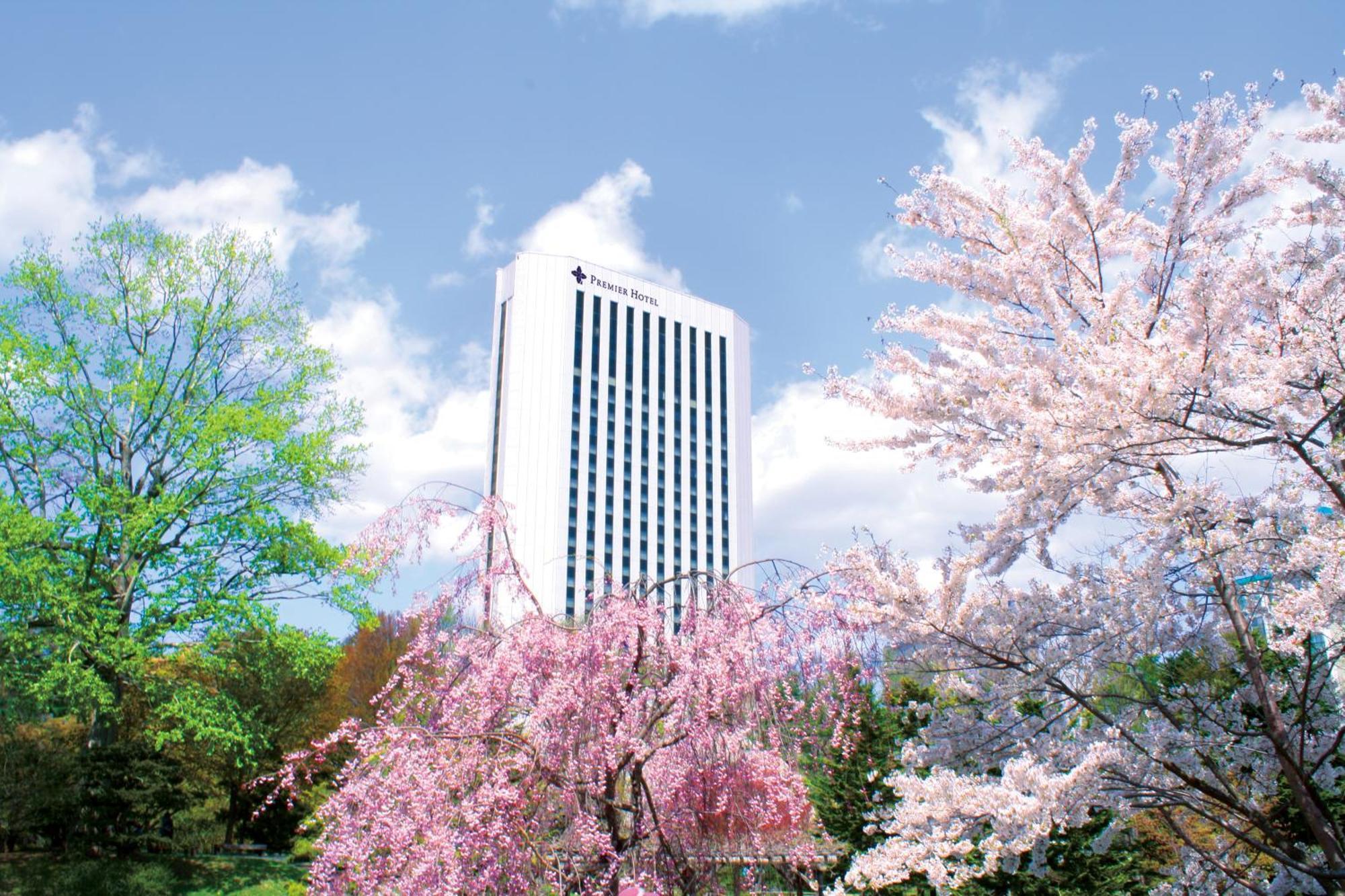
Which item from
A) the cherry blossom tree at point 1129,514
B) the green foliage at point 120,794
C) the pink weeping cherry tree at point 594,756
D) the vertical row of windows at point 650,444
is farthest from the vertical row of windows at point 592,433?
the cherry blossom tree at point 1129,514

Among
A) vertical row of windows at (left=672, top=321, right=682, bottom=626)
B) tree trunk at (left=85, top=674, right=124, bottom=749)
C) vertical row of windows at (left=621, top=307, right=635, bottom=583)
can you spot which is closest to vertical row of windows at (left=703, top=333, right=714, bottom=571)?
vertical row of windows at (left=672, top=321, right=682, bottom=626)

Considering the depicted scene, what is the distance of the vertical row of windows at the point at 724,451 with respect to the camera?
62.7 metres

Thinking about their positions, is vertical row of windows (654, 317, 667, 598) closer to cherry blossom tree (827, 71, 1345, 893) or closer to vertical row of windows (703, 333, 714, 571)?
vertical row of windows (703, 333, 714, 571)

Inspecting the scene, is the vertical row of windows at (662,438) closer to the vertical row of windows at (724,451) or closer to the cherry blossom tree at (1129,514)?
the vertical row of windows at (724,451)

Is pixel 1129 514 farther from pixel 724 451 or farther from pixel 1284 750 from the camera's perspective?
pixel 724 451

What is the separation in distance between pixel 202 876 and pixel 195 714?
352 cm

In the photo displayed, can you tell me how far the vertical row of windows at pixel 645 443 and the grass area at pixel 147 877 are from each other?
41.4 metres

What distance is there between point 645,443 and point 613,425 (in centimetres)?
267

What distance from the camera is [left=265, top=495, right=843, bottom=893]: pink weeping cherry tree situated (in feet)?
18.5

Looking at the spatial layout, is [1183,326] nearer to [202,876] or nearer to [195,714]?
[195,714]

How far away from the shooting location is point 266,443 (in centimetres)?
1598

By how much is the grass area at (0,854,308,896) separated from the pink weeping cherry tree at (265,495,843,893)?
984 centimetres

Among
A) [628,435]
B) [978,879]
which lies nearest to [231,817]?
[978,879]

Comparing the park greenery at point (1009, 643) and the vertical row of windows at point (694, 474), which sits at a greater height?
the vertical row of windows at point (694, 474)
